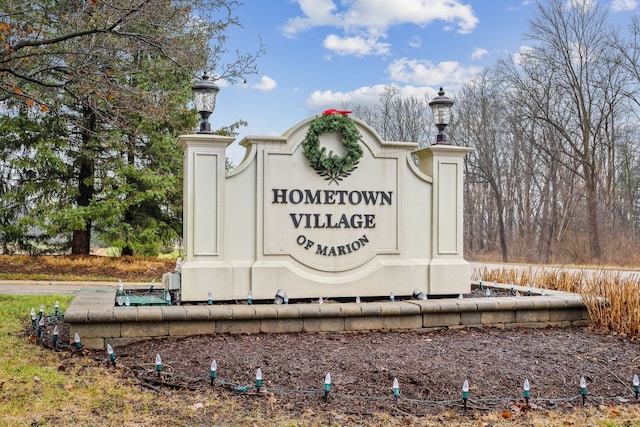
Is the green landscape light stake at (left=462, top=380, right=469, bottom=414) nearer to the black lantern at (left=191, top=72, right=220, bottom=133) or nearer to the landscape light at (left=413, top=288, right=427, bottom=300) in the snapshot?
the landscape light at (left=413, top=288, right=427, bottom=300)

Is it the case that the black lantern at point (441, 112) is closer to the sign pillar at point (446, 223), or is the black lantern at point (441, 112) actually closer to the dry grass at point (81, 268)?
the sign pillar at point (446, 223)

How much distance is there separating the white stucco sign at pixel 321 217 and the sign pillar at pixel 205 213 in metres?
0.01

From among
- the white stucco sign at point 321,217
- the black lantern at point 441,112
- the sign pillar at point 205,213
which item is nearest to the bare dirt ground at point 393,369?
the sign pillar at point 205,213

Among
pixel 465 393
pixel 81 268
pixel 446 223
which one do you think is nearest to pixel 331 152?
pixel 446 223

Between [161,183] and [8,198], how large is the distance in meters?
5.18

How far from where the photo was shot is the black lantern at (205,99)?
816 centimetres

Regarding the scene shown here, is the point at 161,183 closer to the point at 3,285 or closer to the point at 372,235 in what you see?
the point at 3,285

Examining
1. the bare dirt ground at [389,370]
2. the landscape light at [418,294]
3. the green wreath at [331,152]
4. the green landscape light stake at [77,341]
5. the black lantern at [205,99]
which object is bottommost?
the bare dirt ground at [389,370]

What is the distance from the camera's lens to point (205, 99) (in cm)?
820

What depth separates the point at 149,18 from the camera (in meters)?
8.59

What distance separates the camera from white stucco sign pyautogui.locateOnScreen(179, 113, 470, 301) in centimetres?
798

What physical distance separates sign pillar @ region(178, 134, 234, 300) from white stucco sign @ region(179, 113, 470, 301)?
0.01 meters

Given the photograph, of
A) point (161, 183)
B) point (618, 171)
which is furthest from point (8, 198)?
point (618, 171)

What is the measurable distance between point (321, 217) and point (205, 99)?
2.27 meters
